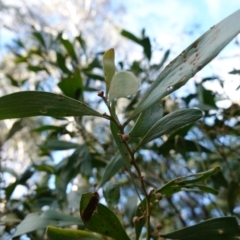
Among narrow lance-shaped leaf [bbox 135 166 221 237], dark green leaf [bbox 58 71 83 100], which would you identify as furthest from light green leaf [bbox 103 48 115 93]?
dark green leaf [bbox 58 71 83 100]

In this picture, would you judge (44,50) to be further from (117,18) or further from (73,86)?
(117,18)

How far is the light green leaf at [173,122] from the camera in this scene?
45cm

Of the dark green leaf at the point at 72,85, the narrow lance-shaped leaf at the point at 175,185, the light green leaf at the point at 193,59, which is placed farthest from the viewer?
the dark green leaf at the point at 72,85

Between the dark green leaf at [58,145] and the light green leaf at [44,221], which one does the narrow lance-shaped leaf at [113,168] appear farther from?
the dark green leaf at [58,145]

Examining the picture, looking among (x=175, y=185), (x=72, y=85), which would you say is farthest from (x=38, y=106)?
(x=72, y=85)

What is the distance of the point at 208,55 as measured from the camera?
389 mm

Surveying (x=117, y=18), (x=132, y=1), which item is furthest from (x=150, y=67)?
(x=117, y=18)

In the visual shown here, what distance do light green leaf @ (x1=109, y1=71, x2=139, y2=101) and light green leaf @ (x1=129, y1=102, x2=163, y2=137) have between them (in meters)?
0.06

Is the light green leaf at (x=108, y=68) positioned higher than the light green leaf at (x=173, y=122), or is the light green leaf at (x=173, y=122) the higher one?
the light green leaf at (x=108, y=68)

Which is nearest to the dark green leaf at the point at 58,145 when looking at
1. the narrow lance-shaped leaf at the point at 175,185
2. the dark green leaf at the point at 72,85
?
the dark green leaf at the point at 72,85

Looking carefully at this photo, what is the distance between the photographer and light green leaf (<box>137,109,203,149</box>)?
0.45 meters

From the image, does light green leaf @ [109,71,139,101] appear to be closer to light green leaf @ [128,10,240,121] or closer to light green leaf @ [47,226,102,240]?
light green leaf @ [128,10,240,121]

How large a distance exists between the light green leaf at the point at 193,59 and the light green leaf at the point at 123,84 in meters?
0.02

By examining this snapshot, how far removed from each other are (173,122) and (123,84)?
68 millimetres
